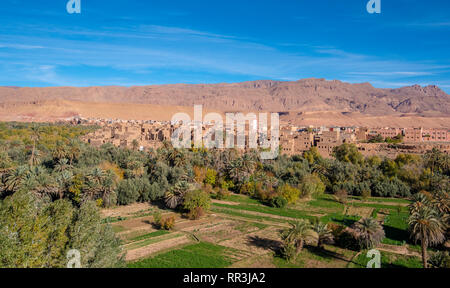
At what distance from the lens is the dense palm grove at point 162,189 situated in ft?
40.1

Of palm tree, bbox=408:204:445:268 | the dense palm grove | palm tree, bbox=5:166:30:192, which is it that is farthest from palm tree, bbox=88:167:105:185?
palm tree, bbox=408:204:445:268

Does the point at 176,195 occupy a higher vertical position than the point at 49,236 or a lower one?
lower

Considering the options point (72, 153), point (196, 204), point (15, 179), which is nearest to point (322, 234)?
point (196, 204)

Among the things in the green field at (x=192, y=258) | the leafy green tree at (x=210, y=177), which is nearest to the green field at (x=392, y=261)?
the green field at (x=192, y=258)

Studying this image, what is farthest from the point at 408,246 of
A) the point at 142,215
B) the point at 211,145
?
the point at 211,145

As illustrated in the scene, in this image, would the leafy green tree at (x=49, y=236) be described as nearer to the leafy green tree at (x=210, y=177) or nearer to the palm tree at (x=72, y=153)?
the leafy green tree at (x=210, y=177)

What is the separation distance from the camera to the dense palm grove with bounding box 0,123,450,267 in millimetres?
12211

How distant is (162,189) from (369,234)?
20.4 meters

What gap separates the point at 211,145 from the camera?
2344 inches

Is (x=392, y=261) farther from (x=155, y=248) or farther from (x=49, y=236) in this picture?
(x=49, y=236)

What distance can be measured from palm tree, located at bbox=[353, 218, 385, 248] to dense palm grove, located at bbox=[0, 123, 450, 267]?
64mm

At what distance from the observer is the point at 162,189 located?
110 ft

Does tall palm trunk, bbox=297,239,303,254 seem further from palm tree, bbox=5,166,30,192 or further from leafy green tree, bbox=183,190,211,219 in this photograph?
palm tree, bbox=5,166,30,192
